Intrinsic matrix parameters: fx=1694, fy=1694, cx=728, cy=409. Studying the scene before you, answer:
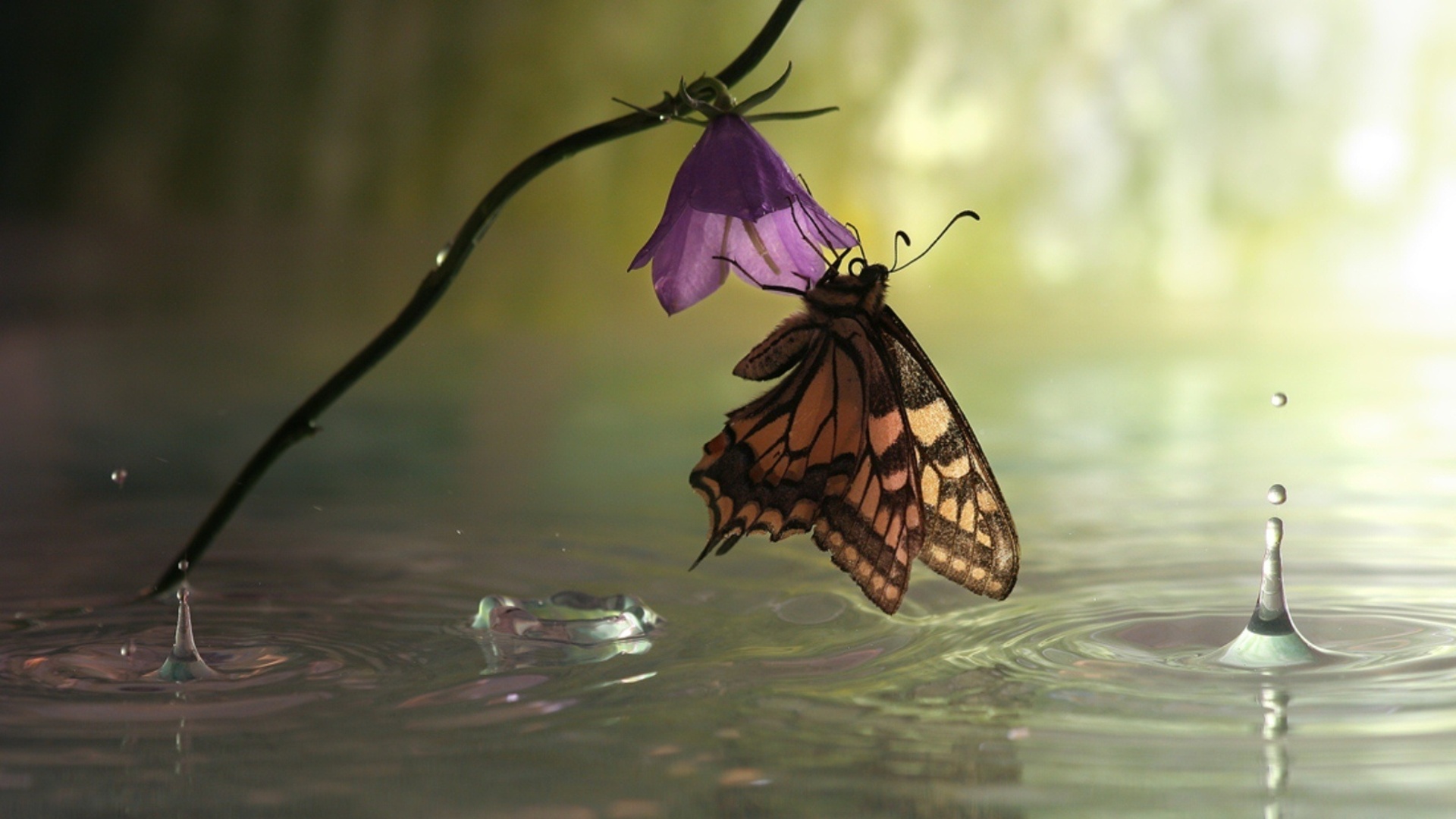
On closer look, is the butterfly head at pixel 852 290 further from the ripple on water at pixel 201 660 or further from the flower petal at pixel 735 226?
the ripple on water at pixel 201 660

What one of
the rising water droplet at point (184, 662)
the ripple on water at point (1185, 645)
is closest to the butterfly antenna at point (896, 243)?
the ripple on water at point (1185, 645)

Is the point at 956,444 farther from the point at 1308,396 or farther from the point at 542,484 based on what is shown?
the point at 1308,396

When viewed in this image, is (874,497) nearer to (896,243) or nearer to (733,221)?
(733,221)

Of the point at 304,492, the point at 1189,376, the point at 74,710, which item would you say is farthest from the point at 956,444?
the point at 1189,376

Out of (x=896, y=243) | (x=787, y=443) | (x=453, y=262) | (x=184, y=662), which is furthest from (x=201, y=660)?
(x=896, y=243)

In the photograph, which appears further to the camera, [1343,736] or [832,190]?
[832,190]

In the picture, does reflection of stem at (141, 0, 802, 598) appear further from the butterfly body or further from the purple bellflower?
the butterfly body
